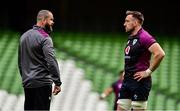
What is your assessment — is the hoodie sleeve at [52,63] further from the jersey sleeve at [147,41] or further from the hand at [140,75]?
the jersey sleeve at [147,41]

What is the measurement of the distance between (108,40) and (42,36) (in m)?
11.1

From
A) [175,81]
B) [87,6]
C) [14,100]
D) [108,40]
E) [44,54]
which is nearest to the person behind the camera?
[44,54]

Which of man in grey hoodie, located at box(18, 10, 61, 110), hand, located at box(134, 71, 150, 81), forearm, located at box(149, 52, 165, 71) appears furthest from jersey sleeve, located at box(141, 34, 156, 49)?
man in grey hoodie, located at box(18, 10, 61, 110)

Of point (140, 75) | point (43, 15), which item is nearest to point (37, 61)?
point (43, 15)

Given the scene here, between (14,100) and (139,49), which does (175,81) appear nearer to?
(14,100)

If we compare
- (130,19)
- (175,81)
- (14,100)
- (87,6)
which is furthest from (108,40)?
(130,19)

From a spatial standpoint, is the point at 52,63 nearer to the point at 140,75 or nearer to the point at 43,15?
the point at 43,15

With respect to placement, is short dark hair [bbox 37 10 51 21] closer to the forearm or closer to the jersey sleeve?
the jersey sleeve

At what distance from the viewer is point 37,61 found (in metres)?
7.20

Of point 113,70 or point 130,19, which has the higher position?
point 130,19

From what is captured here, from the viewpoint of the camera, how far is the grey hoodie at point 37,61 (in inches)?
279

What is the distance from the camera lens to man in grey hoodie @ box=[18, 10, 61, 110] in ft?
23.5

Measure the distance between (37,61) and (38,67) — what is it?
0.07 meters

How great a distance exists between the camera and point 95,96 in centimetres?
1448
